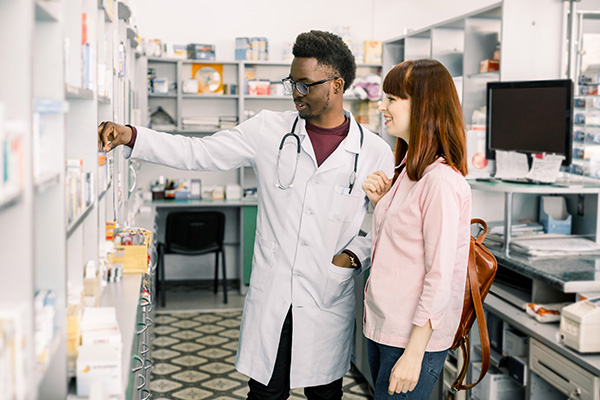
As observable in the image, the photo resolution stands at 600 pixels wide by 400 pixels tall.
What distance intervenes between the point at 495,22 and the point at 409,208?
2.75 meters

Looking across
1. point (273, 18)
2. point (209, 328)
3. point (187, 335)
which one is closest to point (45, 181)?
point (187, 335)

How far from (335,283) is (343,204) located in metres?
0.29

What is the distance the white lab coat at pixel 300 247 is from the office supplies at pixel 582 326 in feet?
2.60

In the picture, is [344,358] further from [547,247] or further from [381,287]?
[547,247]

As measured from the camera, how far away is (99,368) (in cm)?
157

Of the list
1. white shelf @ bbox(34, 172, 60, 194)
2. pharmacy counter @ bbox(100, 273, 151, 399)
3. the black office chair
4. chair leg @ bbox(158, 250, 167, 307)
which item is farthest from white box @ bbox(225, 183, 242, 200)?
white shelf @ bbox(34, 172, 60, 194)

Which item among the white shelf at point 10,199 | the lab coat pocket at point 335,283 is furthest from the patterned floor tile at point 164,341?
the white shelf at point 10,199

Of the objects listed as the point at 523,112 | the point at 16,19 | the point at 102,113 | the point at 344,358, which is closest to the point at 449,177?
the point at 344,358

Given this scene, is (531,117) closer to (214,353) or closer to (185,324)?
(214,353)

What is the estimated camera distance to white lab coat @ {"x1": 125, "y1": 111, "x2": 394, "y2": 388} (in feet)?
8.18

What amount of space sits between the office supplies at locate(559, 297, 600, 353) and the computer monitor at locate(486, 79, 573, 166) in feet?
3.13

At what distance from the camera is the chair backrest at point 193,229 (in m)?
6.07

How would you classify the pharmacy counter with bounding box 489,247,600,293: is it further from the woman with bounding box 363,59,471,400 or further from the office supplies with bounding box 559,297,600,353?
the woman with bounding box 363,59,471,400

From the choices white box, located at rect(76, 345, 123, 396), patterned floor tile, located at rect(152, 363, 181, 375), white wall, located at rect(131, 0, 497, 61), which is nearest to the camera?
white box, located at rect(76, 345, 123, 396)
